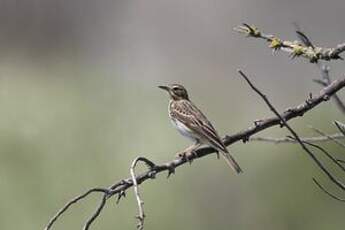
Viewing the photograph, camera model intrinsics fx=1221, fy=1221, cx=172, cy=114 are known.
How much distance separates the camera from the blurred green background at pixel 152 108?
465 inches

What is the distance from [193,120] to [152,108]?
298 inches

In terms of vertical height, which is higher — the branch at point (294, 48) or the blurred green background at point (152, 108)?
the blurred green background at point (152, 108)

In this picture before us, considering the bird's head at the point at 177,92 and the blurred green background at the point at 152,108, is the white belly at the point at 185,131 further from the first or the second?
the blurred green background at the point at 152,108

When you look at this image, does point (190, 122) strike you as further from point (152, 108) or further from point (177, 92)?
point (152, 108)

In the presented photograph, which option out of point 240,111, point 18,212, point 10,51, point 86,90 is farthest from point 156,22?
point 18,212

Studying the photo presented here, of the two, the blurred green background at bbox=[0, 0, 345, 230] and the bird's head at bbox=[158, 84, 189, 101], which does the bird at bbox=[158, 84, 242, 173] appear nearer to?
the bird's head at bbox=[158, 84, 189, 101]

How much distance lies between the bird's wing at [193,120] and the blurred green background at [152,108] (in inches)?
190

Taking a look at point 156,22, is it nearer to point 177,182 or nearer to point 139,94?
point 139,94

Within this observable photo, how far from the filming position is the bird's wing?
5.57 metres

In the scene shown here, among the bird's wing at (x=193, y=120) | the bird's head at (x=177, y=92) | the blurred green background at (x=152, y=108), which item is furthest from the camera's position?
the blurred green background at (x=152, y=108)

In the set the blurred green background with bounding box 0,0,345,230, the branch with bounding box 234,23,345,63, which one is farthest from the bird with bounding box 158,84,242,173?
the blurred green background with bounding box 0,0,345,230

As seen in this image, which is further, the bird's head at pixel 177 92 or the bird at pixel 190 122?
the bird's head at pixel 177 92

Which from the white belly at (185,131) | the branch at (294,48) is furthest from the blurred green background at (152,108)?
the branch at (294,48)

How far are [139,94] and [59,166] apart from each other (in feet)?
6.43
